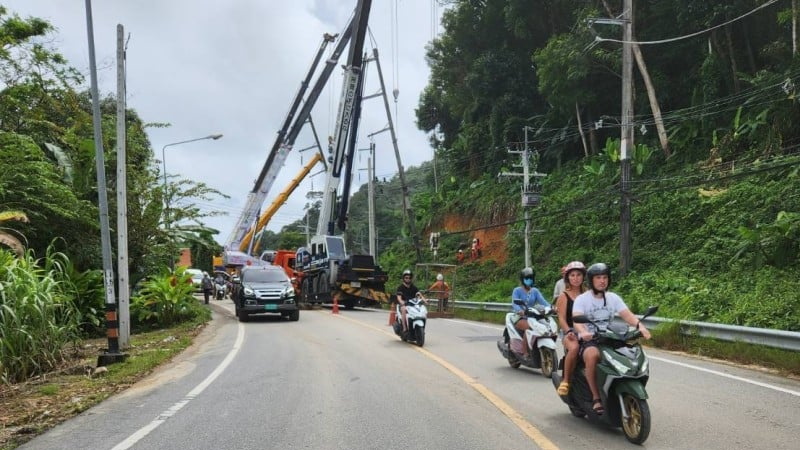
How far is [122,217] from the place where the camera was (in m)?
13.2

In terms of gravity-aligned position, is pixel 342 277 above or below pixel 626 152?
below

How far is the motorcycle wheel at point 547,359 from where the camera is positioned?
8.84 metres

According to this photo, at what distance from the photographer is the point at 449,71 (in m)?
48.6

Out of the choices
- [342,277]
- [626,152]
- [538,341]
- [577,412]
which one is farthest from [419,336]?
[342,277]

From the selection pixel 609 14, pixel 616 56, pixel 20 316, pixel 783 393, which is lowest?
pixel 783 393

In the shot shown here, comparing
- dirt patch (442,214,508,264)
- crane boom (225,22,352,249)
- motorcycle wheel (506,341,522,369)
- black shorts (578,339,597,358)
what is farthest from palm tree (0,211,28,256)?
dirt patch (442,214,508,264)

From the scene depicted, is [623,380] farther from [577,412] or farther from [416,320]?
[416,320]

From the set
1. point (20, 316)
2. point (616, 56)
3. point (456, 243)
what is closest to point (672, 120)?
point (616, 56)

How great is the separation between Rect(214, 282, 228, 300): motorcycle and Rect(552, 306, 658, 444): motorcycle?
34.9 metres

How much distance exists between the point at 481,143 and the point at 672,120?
56.3ft

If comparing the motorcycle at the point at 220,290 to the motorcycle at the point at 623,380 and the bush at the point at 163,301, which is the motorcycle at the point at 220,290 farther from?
the motorcycle at the point at 623,380

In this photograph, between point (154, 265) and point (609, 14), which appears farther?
point (609, 14)

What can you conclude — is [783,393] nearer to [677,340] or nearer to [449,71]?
[677,340]

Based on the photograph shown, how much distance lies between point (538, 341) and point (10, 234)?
1142 centimetres
